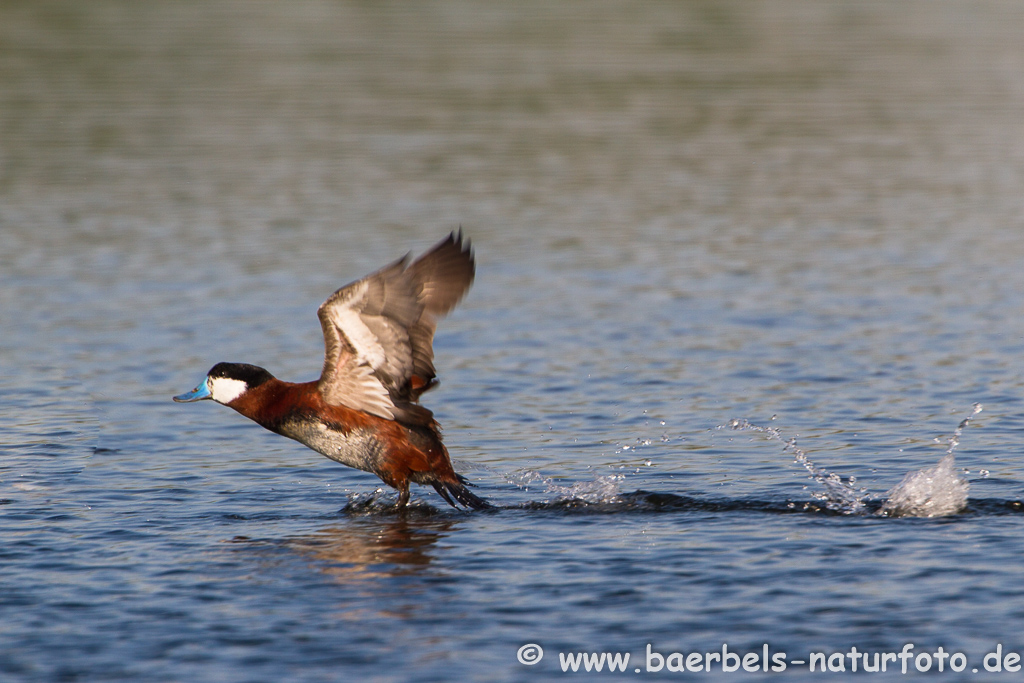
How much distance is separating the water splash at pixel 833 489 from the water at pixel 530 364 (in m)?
0.05

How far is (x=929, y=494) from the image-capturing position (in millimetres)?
9484

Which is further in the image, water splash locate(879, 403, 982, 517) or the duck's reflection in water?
water splash locate(879, 403, 982, 517)

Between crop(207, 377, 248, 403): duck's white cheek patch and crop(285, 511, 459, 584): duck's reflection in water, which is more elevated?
crop(207, 377, 248, 403): duck's white cheek patch

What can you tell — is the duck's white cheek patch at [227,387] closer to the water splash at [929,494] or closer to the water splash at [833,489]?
the water splash at [833,489]

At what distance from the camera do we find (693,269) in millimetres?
17938

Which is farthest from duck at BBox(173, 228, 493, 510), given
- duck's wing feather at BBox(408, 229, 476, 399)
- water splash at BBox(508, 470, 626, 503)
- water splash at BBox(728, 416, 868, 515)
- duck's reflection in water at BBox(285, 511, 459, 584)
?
water splash at BBox(728, 416, 868, 515)

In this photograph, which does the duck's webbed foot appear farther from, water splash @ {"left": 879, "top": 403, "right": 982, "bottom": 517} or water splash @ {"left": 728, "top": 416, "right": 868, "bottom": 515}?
water splash @ {"left": 879, "top": 403, "right": 982, "bottom": 517}

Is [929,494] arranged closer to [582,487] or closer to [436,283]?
[582,487]

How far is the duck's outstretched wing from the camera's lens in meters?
9.07

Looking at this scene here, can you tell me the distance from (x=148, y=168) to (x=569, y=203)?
7665 millimetres

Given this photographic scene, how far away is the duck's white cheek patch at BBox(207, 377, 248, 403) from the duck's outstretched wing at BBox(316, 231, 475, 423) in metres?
0.58

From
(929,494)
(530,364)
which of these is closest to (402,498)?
(929,494)

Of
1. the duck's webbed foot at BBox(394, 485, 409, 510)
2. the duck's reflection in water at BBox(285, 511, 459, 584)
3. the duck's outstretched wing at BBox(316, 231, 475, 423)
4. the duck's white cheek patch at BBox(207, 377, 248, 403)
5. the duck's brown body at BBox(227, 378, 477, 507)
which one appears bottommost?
the duck's reflection in water at BBox(285, 511, 459, 584)

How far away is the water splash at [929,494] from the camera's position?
9.35 meters
